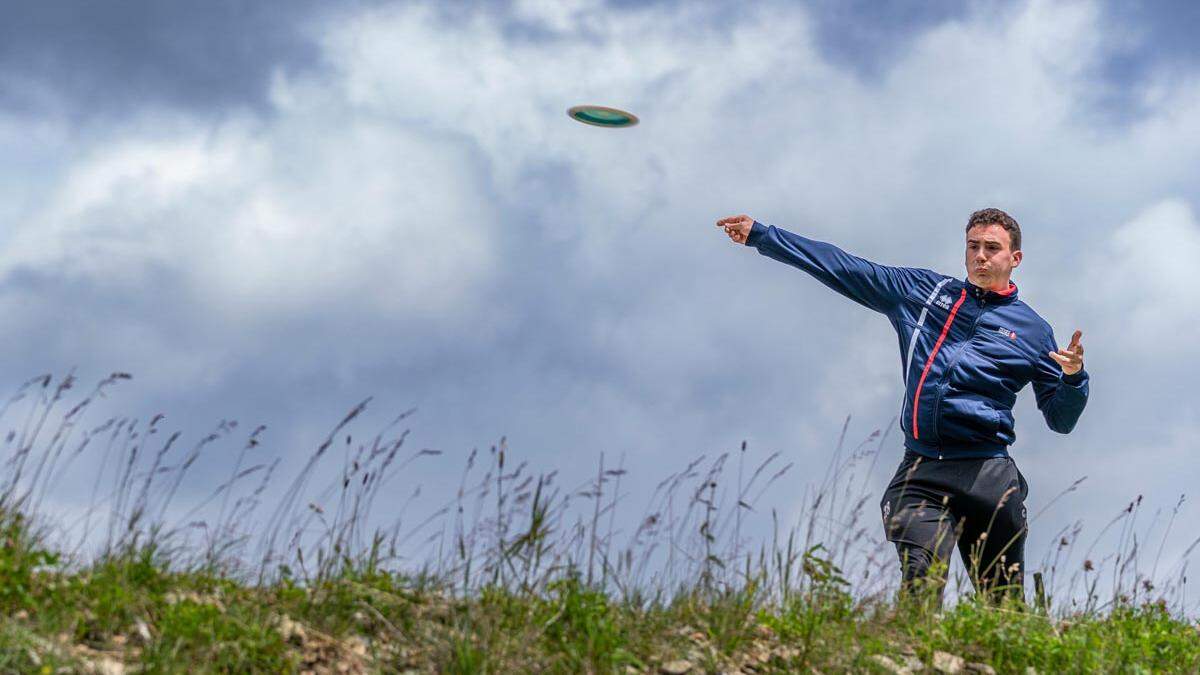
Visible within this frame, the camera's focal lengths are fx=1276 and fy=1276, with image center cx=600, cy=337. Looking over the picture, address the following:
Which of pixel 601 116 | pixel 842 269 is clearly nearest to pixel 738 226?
A: pixel 842 269

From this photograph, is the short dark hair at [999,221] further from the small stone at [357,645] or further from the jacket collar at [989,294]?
the small stone at [357,645]

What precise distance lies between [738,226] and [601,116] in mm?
1662

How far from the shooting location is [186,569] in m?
6.62

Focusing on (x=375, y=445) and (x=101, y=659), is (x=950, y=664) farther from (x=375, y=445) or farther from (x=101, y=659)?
(x=101, y=659)

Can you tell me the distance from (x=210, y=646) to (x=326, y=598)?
0.69 m

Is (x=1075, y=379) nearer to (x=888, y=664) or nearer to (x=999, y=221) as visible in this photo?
(x=999, y=221)

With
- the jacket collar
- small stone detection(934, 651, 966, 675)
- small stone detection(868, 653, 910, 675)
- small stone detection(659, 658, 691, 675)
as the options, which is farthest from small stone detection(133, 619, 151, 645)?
the jacket collar

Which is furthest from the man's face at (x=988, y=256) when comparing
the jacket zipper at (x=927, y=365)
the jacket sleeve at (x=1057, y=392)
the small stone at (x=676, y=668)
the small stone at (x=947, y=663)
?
the small stone at (x=676, y=668)

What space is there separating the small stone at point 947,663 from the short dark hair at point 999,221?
324cm

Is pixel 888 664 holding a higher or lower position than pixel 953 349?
lower

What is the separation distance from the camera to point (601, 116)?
33.8ft

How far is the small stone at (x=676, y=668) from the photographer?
21.2 feet

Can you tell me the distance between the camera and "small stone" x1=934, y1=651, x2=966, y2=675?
712 cm

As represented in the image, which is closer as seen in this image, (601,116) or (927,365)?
(927,365)
